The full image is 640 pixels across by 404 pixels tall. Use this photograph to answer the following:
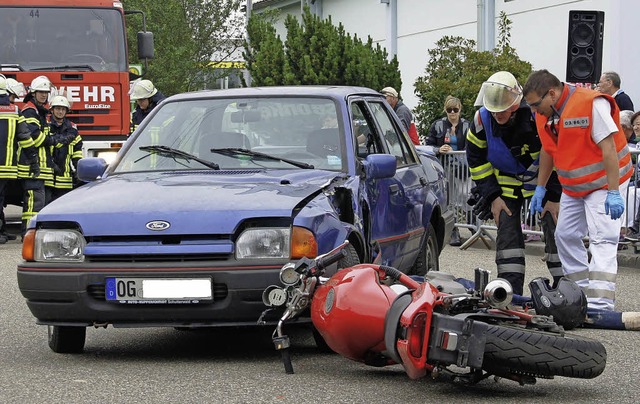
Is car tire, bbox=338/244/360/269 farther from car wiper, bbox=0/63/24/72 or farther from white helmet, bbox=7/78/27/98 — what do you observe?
car wiper, bbox=0/63/24/72

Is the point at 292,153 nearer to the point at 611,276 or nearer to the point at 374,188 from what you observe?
the point at 374,188

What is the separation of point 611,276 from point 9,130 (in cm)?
933

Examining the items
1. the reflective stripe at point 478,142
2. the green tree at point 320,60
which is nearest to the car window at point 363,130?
the reflective stripe at point 478,142

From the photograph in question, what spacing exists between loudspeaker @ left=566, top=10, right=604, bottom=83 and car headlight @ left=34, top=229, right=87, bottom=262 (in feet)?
29.3

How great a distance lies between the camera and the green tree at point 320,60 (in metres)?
28.8

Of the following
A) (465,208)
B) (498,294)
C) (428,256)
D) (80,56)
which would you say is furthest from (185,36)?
(498,294)

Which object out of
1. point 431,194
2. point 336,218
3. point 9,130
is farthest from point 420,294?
point 9,130

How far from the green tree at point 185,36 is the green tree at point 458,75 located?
36.5ft

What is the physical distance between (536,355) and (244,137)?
3067 millimetres

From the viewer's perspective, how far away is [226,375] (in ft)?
23.0

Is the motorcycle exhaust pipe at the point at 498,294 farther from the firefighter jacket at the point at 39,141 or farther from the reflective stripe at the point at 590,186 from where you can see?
the firefighter jacket at the point at 39,141

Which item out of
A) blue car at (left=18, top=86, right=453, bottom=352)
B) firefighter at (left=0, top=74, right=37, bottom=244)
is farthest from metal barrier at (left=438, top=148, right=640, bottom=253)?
blue car at (left=18, top=86, right=453, bottom=352)

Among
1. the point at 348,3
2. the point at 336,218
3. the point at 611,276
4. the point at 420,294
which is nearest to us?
the point at 420,294

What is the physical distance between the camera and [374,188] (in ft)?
28.1
